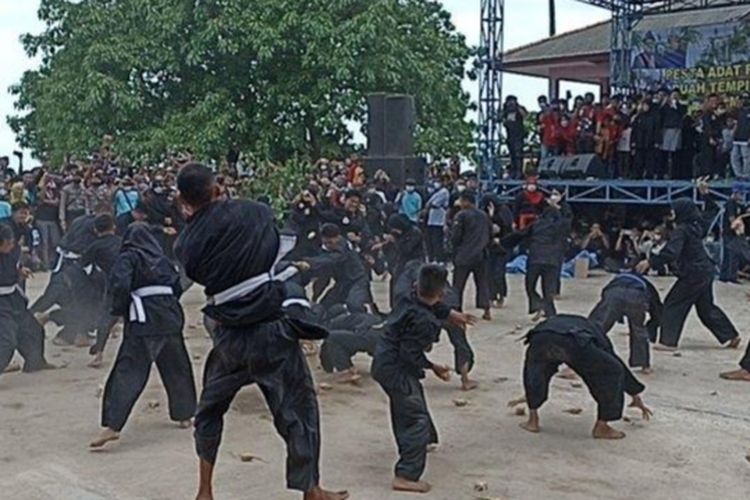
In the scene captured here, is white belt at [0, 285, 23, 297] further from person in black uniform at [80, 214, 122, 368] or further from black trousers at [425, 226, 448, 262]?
black trousers at [425, 226, 448, 262]

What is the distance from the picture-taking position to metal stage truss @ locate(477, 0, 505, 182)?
19750mm

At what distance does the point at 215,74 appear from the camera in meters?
25.4

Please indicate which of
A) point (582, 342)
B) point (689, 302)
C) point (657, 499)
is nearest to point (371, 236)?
point (689, 302)

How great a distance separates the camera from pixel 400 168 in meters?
19.9

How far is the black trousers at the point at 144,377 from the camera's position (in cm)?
710

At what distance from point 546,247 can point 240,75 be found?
1436 centimetres

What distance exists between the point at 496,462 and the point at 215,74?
19.8 meters

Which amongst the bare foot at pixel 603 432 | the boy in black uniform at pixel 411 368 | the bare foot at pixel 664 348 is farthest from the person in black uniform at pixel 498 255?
the boy in black uniform at pixel 411 368

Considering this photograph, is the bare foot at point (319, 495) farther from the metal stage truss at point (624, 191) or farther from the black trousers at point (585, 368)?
the metal stage truss at point (624, 191)

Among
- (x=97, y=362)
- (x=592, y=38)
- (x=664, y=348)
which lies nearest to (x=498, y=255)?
(x=664, y=348)

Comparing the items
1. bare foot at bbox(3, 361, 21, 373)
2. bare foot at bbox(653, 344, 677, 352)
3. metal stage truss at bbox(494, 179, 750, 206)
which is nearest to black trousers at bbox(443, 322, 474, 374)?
bare foot at bbox(653, 344, 677, 352)

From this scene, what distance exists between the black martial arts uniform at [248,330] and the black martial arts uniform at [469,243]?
7.18 meters

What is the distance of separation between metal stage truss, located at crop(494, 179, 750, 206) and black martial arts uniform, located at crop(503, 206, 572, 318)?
4.49 m

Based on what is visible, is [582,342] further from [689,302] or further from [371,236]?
[371,236]
